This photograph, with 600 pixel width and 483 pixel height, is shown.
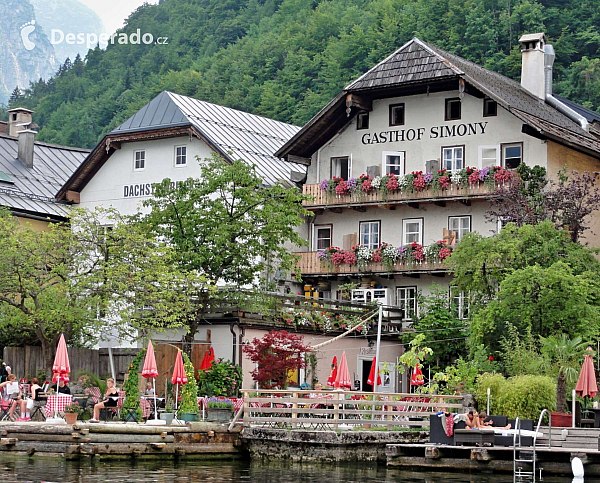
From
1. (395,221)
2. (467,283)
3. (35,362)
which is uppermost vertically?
(395,221)

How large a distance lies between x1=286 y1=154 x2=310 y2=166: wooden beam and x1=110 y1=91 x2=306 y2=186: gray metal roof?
1.05 metres

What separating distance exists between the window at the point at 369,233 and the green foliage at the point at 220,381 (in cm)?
1198

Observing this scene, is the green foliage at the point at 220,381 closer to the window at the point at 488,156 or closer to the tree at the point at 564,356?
the tree at the point at 564,356

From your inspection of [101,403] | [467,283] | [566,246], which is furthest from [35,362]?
[566,246]

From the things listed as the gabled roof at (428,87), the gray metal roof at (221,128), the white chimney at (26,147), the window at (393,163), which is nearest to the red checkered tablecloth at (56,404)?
the gray metal roof at (221,128)

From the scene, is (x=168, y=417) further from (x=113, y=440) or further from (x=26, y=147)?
(x=26, y=147)

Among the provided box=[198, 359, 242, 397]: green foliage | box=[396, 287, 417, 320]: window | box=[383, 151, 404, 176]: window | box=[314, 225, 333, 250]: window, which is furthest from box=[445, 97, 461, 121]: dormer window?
box=[198, 359, 242, 397]: green foliage

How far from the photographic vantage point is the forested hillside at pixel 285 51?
7381 centimetres

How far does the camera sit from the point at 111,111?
89750 millimetres

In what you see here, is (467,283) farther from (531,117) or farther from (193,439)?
(193,439)

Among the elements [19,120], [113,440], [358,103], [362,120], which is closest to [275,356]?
[113,440]

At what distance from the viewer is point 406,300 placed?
164 feet

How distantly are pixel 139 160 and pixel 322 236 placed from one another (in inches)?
359

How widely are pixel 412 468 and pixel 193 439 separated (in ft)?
20.6
